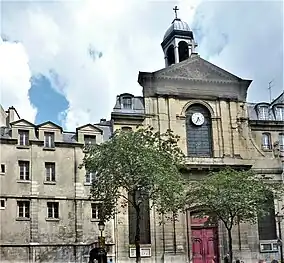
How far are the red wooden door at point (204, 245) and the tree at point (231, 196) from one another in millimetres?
4475

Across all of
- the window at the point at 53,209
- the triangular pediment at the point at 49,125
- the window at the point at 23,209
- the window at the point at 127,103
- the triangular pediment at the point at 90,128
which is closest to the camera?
the window at the point at 23,209

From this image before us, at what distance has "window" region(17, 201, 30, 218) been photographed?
101 ft

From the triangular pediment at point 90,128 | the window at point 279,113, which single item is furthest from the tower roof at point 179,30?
the triangular pediment at point 90,128

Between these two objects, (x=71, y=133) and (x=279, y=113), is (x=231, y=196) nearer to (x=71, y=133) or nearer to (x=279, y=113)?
(x=71, y=133)

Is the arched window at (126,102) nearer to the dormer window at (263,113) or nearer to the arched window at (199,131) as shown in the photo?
the arched window at (199,131)

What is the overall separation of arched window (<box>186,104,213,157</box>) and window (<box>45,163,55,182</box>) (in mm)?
8845

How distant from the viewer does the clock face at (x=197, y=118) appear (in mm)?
35594

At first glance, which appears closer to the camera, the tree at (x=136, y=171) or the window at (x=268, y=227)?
the tree at (x=136, y=171)

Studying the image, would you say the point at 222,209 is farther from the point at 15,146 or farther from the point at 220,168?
the point at 15,146

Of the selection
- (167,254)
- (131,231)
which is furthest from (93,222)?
(167,254)

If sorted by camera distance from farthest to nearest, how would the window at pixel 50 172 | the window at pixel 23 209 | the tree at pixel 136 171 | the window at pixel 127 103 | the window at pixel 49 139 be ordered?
the window at pixel 127 103, the window at pixel 49 139, the window at pixel 50 172, the window at pixel 23 209, the tree at pixel 136 171

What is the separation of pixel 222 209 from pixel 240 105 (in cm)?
1079

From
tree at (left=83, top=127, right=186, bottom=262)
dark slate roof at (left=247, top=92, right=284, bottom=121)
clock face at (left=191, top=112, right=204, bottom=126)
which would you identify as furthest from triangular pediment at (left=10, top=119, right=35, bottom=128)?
dark slate roof at (left=247, top=92, right=284, bottom=121)

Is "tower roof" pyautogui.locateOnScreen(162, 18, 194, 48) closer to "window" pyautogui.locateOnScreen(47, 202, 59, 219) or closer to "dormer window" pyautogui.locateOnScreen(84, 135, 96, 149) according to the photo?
"dormer window" pyautogui.locateOnScreen(84, 135, 96, 149)
